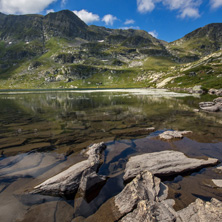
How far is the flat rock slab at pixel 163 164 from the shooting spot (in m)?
10.7

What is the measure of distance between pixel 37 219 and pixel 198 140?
59.3 ft

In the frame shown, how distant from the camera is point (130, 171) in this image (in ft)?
34.4

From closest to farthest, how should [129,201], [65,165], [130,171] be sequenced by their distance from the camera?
[129,201] < [130,171] < [65,165]

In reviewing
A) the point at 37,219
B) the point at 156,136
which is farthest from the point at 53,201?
the point at 156,136

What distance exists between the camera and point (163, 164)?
11.3 metres

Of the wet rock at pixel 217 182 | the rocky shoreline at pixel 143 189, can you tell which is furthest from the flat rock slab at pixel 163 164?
the wet rock at pixel 217 182

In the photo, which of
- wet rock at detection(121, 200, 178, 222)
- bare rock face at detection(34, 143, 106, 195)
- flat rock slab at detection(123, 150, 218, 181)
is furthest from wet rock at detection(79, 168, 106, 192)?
A: wet rock at detection(121, 200, 178, 222)

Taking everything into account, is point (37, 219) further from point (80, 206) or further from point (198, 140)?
point (198, 140)

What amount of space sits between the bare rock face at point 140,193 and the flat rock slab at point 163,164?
146 cm

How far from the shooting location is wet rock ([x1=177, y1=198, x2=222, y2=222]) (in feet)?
20.5

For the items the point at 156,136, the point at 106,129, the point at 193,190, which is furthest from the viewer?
the point at 106,129

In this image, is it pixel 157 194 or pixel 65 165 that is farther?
pixel 65 165

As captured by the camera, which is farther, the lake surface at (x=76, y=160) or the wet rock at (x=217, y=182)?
the wet rock at (x=217, y=182)

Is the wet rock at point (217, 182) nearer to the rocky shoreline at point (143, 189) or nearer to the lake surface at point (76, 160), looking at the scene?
the rocky shoreline at point (143, 189)
